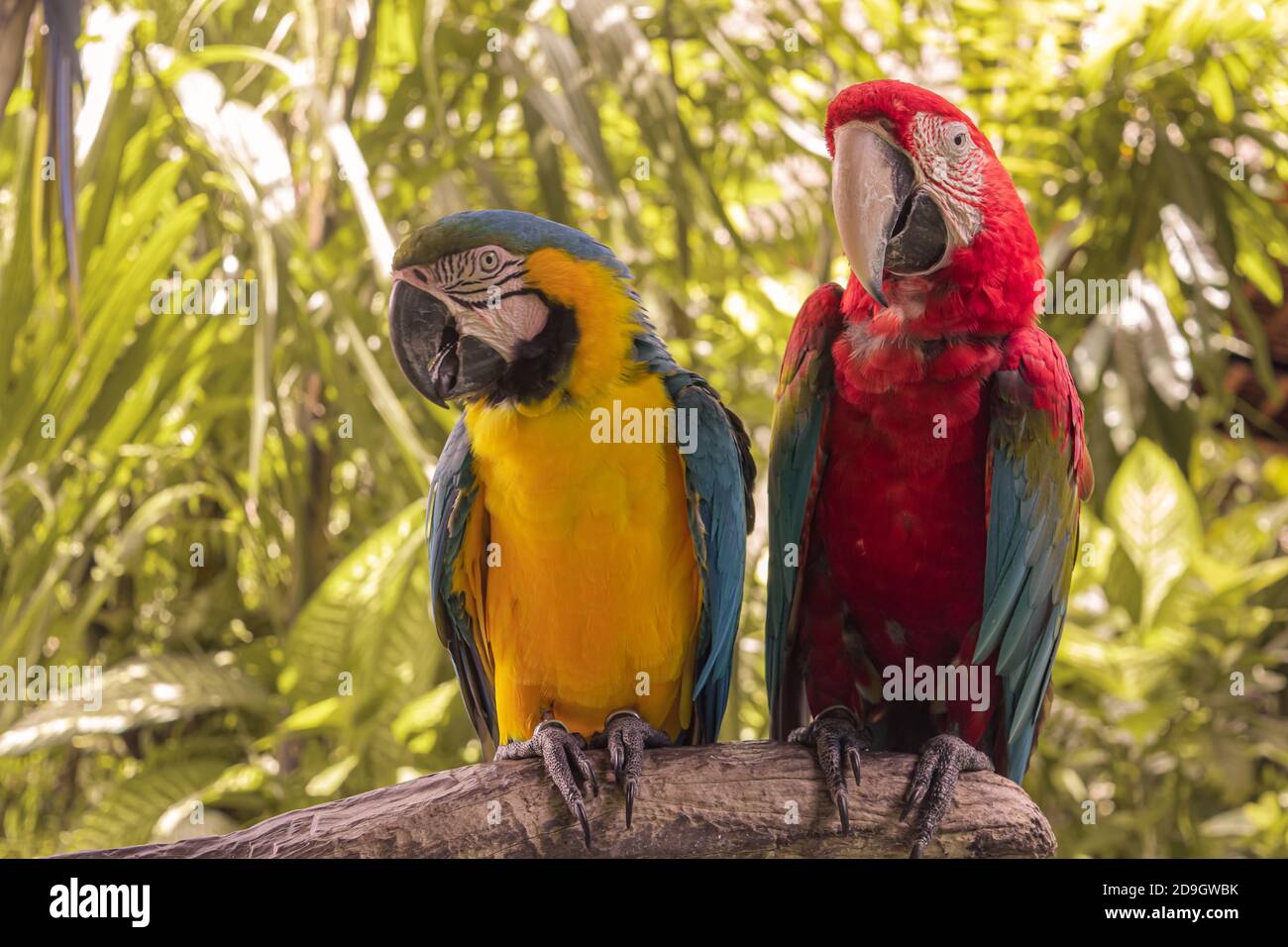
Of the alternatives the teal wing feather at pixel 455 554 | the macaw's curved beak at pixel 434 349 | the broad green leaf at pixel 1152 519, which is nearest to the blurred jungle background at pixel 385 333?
the broad green leaf at pixel 1152 519

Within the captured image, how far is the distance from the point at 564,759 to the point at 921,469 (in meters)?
0.44

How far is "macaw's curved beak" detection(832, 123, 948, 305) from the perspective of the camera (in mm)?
951

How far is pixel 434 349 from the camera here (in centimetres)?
97

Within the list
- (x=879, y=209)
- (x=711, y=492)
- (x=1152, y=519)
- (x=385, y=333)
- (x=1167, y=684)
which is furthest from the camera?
(x=1167, y=684)

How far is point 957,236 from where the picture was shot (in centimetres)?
98

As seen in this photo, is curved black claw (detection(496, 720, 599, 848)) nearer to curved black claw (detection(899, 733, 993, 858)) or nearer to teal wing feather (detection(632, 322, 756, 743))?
teal wing feather (detection(632, 322, 756, 743))

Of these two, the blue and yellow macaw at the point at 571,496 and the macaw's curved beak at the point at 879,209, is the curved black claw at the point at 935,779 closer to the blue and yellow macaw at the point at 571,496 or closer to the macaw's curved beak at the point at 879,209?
the blue and yellow macaw at the point at 571,496

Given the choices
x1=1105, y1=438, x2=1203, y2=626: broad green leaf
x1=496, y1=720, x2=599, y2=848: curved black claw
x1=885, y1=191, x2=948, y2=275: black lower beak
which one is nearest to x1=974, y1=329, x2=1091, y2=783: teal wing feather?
x1=885, y1=191, x2=948, y2=275: black lower beak

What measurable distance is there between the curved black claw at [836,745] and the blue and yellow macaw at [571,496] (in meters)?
0.12

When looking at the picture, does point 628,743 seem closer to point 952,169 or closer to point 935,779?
point 935,779

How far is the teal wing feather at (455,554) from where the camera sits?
1.08 meters

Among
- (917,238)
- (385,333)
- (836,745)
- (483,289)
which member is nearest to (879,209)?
(917,238)

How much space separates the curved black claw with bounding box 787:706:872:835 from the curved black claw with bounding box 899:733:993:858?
5 cm

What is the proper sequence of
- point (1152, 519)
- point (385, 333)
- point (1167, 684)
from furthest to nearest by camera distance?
point (1167, 684), point (1152, 519), point (385, 333)
